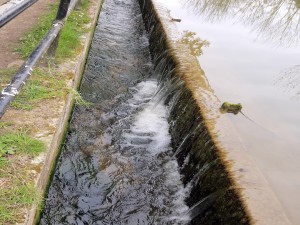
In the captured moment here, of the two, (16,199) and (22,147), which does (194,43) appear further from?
(16,199)

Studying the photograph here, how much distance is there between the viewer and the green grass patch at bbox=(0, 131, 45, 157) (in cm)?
262

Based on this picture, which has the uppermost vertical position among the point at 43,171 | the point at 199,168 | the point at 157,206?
the point at 43,171

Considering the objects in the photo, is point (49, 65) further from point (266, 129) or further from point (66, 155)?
point (266, 129)

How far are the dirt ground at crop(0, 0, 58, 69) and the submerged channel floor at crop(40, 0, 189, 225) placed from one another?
104 centimetres

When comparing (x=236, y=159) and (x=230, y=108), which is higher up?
(x=236, y=159)

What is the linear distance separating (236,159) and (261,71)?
135 inches

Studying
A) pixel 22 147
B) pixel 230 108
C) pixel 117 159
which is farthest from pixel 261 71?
pixel 22 147

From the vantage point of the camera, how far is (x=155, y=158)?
13.1 ft

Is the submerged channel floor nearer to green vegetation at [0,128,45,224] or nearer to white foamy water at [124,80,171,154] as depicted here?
white foamy water at [124,80,171,154]

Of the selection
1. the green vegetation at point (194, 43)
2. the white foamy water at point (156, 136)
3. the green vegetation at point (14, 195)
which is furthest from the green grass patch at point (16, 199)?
the green vegetation at point (194, 43)

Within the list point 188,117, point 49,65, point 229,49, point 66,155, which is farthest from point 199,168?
point 229,49

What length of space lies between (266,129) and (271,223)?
6.99 ft

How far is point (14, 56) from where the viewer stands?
4148 mm

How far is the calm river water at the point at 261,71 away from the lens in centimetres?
367
